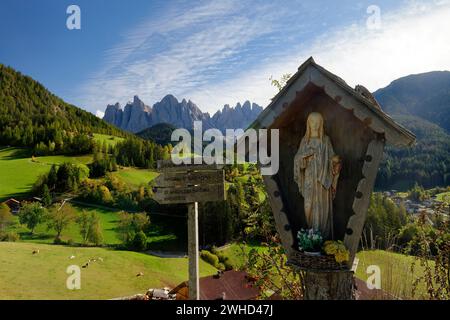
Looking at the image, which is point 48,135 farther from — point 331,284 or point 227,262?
point 331,284

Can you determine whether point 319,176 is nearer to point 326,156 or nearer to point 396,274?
point 326,156

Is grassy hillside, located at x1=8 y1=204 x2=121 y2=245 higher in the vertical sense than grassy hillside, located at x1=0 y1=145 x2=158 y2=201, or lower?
lower

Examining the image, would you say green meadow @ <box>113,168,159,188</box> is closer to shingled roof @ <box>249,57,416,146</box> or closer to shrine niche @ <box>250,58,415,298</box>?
shrine niche @ <box>250,58,415,298</box>

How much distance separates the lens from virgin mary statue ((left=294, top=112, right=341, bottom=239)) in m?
4.52

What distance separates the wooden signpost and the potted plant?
1788mm

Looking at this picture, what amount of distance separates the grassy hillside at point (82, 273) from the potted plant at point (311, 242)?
2706 centimetres

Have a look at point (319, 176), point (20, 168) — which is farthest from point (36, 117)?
point (319, 176)

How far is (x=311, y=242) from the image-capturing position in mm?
4426

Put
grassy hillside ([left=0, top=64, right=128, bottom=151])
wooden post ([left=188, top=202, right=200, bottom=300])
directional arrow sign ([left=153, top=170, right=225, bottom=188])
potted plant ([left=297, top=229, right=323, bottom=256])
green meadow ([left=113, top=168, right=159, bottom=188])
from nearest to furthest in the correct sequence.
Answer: potted plant ([left=297, top=229, right=323, bottom=256]) → wooden post ([left=188, top=202, right=200, bottom=300]) → directional arrow sign ([left=153, top=170, right=225, bottom=188]) → green meadow ([left=113, top=168, right=159, bottom=188]) → grassy hillside ([left=0, top=64, right=128, bottom=151])

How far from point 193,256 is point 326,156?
2.96 meters

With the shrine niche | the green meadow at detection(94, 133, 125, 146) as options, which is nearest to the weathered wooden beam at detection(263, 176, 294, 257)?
the shrine niche

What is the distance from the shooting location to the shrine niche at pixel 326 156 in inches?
168
